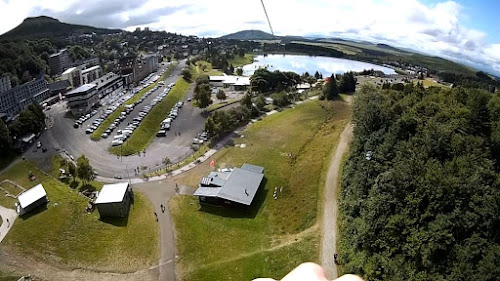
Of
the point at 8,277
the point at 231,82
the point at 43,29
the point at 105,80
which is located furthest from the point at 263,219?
the point at 43,29

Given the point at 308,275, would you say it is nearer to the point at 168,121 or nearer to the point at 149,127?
the point at 149,127

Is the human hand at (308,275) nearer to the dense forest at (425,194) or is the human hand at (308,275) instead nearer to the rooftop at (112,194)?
the dense forest at (425,194)

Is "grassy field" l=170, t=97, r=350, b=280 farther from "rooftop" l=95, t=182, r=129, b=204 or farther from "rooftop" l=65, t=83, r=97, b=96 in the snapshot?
"rooftop" l=65, t=83, r=97, b=96

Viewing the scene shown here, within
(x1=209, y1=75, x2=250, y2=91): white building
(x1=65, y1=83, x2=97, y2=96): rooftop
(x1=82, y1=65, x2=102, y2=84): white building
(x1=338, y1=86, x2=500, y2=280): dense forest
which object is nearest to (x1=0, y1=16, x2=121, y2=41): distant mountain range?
(x1=82, y1=65, x2=102, y2=84): white building

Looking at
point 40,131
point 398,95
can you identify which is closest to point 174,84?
point 40,131

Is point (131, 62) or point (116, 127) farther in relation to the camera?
point (131, 62)

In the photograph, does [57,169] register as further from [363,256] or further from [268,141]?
[363,256]
